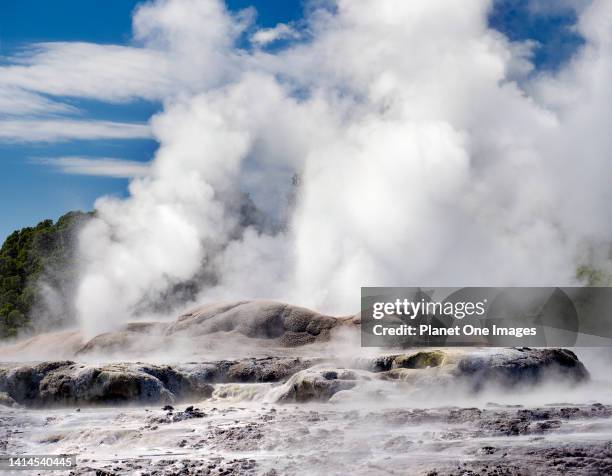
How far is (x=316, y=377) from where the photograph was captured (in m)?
26.7

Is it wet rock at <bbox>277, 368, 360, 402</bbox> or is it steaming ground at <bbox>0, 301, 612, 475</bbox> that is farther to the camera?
wet rock at <bbox>277, 368, 360, 402</bbox>

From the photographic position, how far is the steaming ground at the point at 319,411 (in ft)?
56.6

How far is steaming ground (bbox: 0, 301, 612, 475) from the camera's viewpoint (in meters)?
17.3

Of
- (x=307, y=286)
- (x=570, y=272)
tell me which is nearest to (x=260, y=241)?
(x=307, y=286)

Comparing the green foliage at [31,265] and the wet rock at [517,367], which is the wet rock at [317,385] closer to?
the wet rock at [517,367]

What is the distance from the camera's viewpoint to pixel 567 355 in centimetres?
2884

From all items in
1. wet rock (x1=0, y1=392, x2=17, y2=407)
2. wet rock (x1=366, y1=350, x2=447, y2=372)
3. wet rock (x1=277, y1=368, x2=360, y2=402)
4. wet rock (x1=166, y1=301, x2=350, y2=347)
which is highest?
wet rock (x1=166, y1=301, x2=350, y2=347)

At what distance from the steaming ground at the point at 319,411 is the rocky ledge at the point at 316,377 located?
5cm

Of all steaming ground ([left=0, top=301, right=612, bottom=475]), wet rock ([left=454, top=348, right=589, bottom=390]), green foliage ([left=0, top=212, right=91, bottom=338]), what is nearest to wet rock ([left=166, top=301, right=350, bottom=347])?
steaming ground ([left=0, top=301, right=612, bottom=475])

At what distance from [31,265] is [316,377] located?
165ft

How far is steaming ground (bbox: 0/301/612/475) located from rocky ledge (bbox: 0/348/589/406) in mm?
47

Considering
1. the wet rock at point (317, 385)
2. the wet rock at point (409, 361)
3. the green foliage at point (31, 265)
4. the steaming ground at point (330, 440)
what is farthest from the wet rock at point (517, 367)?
the green foliage at point (31, 265)

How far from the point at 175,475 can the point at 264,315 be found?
81.9 feet

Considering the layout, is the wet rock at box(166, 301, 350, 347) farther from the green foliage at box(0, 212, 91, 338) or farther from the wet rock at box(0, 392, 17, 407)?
the green foliage at box(0, 212, 91, 338)
